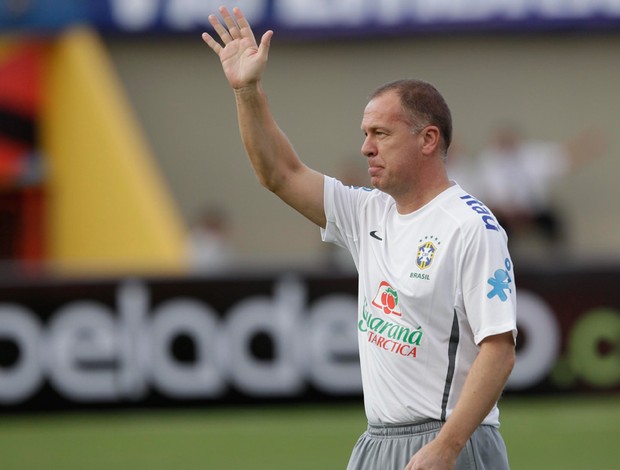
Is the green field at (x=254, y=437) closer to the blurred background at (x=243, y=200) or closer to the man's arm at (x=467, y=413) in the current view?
the blurred background at (x=243, y=200)

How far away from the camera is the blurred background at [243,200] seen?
12.8 m

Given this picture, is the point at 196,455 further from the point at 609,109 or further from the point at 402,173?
the point at 609,109

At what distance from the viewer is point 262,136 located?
5250 mm

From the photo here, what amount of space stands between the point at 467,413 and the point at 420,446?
409 millimetres

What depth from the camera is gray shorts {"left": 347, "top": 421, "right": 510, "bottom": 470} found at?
15.8ft

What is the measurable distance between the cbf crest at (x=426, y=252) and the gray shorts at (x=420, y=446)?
57 cm

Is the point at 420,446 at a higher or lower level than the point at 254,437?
higher

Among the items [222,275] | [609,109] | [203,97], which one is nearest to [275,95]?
[203,97]

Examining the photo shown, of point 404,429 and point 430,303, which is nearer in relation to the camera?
point 430,303

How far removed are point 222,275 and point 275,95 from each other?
7.80 meters

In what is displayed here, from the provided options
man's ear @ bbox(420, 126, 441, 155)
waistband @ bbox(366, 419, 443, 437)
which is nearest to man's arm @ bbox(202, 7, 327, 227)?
man's ear @ bbox(420, 126, 441, 155)

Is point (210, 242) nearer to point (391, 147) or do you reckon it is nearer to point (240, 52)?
point (240, 52)

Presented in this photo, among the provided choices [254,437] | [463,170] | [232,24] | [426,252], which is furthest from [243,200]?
[426,252]

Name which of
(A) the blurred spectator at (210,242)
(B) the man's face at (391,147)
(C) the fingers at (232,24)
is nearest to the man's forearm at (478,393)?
(B) the man's face at (391,147)
